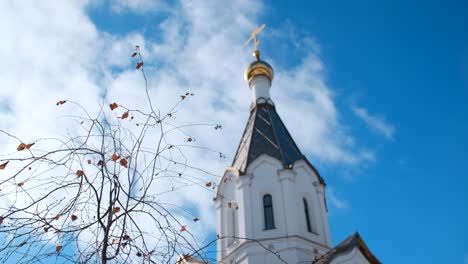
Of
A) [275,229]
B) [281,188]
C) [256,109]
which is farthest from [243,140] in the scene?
[275,229]

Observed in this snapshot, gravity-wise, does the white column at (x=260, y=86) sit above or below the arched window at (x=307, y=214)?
above

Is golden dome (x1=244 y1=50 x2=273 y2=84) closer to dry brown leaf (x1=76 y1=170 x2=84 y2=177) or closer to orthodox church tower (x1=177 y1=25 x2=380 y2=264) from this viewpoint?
orthodox church tower (x1=177 y1=25 x2=380 y2=264)

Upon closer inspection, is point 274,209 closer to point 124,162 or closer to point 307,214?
point 307,214

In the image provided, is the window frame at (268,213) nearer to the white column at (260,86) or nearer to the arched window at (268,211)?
the arched window at (268,211)

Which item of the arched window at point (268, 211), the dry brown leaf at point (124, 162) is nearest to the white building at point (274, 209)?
the arched window at point (268, 211)

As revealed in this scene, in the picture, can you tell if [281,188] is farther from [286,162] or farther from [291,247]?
[291,247]

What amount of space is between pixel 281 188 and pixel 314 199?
1.40m

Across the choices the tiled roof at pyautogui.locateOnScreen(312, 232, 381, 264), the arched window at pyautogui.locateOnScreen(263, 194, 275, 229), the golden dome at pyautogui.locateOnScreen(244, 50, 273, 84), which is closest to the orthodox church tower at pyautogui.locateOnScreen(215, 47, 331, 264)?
the arched window at pyautogui.locateOnScreen(263, 194, 275, 229)

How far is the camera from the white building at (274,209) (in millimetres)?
13797

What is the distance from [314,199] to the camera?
15750 millimetres

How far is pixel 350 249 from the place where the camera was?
12227 millimetres

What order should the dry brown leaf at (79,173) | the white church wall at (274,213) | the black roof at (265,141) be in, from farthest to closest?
1. the black roof at (265,141)
2. the white church wall at (274,213)
3. the dry brown leaf at (79,173)

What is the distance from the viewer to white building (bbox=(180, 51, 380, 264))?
1380cm

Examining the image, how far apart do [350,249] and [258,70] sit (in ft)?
33.4
